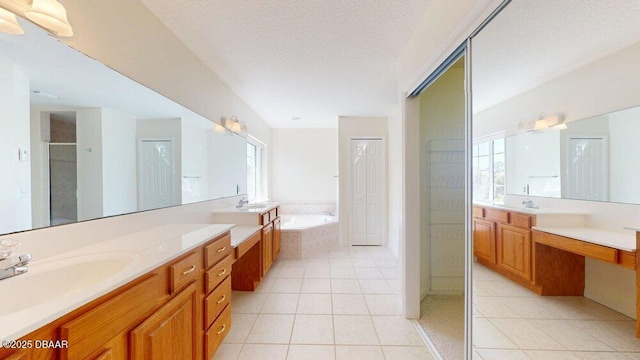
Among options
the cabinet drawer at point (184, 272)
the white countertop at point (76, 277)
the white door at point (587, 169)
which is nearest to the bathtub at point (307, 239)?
the white countertop at point (76, 277)

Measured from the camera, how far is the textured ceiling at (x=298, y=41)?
1.65 meters

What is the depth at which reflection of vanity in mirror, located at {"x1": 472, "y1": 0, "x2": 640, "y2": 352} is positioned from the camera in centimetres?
74

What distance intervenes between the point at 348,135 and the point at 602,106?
3.91 metres

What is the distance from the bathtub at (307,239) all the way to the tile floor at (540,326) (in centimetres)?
284

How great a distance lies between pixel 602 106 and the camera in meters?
0.78

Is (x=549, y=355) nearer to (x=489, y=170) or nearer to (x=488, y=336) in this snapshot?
(x=488, y=336)

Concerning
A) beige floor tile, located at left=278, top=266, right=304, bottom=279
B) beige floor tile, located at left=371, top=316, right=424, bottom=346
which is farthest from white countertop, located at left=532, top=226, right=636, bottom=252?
beige floor tile, located at left=278, top=266, right=304, bottom=279

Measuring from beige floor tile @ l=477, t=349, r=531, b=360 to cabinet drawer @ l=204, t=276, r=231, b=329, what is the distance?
1.58 m

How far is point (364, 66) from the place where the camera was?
2.51 meters

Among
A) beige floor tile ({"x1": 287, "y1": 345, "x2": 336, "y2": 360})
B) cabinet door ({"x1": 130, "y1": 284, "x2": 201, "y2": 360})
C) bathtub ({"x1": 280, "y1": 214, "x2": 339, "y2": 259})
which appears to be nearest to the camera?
cabinet door ({"x1": 130, "y1": 284, "x2": 201, "y2": 360})

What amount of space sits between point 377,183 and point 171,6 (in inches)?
155

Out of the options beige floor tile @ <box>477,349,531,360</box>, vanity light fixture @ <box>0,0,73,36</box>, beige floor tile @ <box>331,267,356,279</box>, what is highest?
vanity light fixture @ <box>0,0,73,36</box>

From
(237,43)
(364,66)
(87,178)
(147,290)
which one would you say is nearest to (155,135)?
(87,178)

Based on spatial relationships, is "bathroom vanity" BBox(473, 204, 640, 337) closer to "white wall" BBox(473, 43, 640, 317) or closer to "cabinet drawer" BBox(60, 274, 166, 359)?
"white wall" BBox(473, 43, 640, 317)
